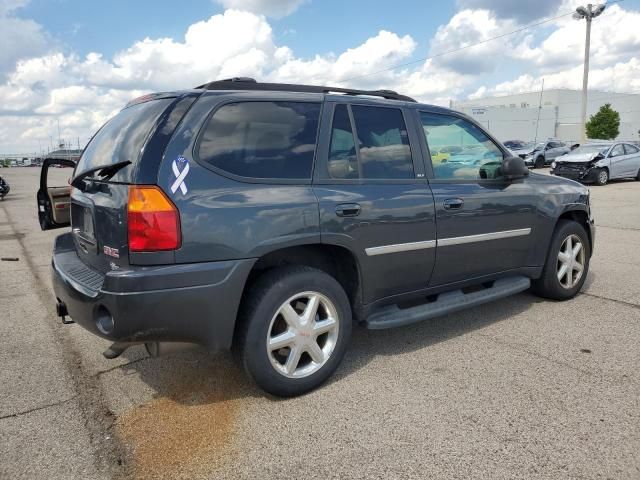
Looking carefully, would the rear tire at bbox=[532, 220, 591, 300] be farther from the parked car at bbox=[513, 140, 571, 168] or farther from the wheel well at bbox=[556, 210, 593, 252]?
the parked car at bbox=[513, 140, 571, 168]

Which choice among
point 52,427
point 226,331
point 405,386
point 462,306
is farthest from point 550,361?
point 52,427

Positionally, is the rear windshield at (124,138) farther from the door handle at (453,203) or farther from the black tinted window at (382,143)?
the door handle at (453,203)

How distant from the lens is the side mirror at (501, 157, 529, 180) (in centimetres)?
405

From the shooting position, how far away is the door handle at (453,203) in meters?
3.68

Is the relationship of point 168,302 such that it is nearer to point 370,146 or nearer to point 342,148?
point 342,148

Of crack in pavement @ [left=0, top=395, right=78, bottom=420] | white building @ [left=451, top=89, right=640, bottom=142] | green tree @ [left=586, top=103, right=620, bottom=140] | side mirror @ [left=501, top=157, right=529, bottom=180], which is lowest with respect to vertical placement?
crack in pavement @ [left=0, top=395, right=78, bottom=420]

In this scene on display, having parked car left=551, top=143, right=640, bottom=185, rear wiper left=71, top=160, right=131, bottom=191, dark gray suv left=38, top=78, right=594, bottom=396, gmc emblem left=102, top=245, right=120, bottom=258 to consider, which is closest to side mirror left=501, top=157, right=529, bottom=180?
dark gray suv left=38, top=78, right=594, bottom=396

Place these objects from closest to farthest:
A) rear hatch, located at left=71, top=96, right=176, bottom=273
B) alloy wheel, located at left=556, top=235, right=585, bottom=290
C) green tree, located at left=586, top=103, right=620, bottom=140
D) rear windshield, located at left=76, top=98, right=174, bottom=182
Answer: rear hatch, located at left=71, top=96, right=176, bottom=273, rear windshield, located at left=76, top=98, right=174, bottom=182, alloy wheel, located at left=556, top=235, right=585, bottom=290, green tree, located at left=586, top=103, right=620, bottom=140

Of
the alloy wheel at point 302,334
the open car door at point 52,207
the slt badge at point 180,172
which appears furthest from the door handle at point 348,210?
the open car door at point 52,207

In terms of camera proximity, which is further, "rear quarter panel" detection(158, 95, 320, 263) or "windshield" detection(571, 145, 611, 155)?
"windshield" detection(571, 145, 611, 155)

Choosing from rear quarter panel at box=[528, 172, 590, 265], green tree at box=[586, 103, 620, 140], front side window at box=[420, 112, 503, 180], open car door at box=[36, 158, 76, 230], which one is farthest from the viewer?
green tree at box=[586, 103, 620, 140]

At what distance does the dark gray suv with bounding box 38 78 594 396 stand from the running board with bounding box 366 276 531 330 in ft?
0.05

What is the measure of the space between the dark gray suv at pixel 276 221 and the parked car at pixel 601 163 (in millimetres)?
16228

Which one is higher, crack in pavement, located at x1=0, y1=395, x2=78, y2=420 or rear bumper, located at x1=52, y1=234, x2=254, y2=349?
rear bumper, located at x1=52, y1=234, x2=254, y2=349
